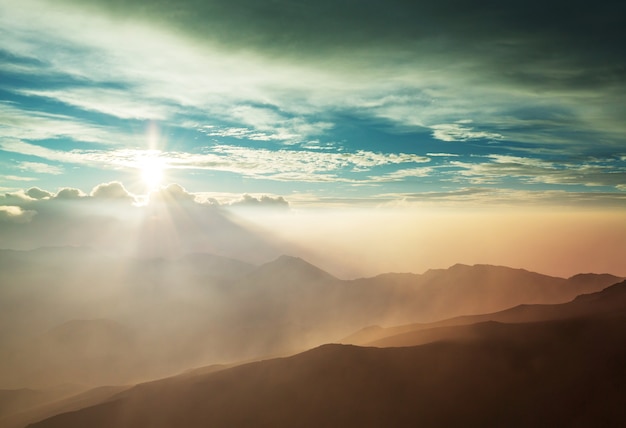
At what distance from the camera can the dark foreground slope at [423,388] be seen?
47.6 meters

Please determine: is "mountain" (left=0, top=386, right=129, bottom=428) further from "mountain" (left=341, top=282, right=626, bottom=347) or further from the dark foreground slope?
"mountain" (left=341, top=282, right=626, bottom=347)

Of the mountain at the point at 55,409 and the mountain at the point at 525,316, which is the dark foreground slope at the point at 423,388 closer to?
the mountain at the point at 525,316

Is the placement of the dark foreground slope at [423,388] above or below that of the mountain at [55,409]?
above

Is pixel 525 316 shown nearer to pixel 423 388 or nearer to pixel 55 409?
pixel 423 388

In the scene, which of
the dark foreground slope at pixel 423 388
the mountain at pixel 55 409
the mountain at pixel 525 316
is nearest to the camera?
the dark foreground slope at pixel 423 388

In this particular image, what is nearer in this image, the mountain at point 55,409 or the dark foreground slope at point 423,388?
the dark foreground slope at point 423,388

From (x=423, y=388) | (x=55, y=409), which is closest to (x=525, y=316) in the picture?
(x=423, y=388)

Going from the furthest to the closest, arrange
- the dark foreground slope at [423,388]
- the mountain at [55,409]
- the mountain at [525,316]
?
the mountain at [55,409] < the mountain at [525,316] < the dark foreground slope at [423,388]

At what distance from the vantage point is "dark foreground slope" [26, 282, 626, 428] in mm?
47562

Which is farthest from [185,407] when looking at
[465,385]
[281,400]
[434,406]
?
[465,385]

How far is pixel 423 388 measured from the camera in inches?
2132

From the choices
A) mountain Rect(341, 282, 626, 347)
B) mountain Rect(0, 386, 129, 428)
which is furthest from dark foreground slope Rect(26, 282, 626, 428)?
mountain Rect(0, 386, 129, 428)

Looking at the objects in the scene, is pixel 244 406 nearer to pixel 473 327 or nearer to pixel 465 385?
pixel 465 385

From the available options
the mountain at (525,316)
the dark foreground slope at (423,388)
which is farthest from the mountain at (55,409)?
the mountain at (525,316)
